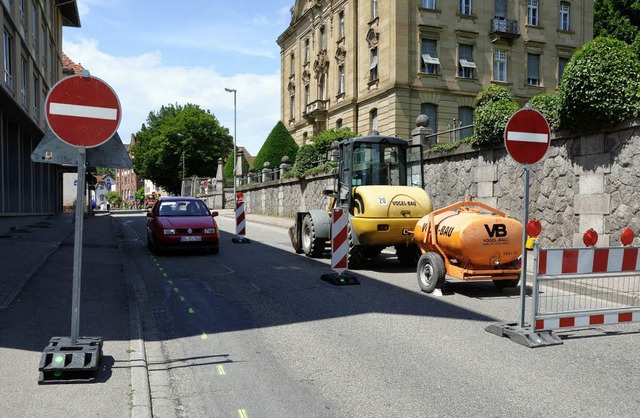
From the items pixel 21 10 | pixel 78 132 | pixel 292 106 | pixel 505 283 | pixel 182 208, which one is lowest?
pixel 505 283

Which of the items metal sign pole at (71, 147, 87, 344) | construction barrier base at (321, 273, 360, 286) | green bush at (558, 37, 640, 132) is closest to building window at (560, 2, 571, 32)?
green bush at (558, 37, 640, 132)

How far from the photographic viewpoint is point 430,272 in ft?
29.1

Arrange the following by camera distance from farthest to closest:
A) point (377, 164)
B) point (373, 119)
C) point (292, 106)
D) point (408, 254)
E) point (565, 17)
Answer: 1. point (292, 106)
2. point (565, 17)
3. point (373, 119)
4. point (408, 254)
5. point (377, 164)

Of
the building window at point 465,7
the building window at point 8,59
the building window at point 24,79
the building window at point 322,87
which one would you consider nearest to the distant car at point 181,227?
the building window at point 8,59

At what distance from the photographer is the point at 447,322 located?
682 cm

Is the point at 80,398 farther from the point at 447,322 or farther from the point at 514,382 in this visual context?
the point at 447,322

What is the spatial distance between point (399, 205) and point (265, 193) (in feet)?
94.6

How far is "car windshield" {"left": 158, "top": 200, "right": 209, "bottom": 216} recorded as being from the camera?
14984 mm

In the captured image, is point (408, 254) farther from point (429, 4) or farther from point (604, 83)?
point (429, 4)

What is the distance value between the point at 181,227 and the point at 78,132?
942cm

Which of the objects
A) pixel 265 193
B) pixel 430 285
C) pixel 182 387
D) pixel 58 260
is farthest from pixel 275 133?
pixel 182 387

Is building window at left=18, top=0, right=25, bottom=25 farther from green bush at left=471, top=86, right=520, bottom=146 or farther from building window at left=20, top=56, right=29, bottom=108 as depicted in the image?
green bush at left=471, top=86, right=520, bottom=146

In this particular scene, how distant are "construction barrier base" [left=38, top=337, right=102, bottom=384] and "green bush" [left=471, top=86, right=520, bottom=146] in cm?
1230

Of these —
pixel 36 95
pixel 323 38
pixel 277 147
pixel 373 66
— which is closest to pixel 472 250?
pixel 36 95
